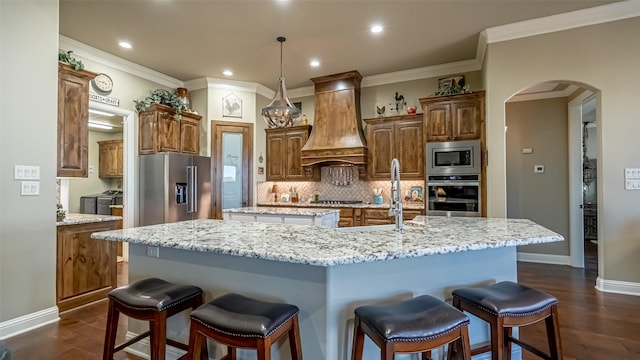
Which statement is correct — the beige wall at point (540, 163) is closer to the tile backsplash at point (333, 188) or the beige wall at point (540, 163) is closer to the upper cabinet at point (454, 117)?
the upper cabinet at point (454, 117)

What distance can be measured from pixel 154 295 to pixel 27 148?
207 cm

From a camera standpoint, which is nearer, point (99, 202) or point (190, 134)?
point (190, 134)

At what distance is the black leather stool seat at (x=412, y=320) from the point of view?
133 centimetres

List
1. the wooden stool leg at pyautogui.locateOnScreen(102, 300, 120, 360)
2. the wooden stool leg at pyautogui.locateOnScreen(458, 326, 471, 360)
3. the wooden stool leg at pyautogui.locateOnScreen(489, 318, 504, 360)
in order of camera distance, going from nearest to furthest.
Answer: the wooden stool leg at pyautogui.locateOnScreen(458, 326, 471, 360)
the wooden stool leg at pyautogui.locateOnScreen(489, 318, 504, 360)
the wooden stool leg at pyautogui.locateOnScreen(102, 300, 120, 360)

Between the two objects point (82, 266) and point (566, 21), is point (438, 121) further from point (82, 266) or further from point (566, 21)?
point (82, 266)

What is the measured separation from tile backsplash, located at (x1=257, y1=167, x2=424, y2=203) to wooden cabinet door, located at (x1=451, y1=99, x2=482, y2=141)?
3.83ft

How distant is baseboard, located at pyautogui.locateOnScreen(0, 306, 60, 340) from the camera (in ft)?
8.25

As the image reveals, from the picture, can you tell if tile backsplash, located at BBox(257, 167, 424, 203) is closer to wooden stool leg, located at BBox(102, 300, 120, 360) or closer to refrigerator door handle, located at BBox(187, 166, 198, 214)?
refrigerator door handle, located at BBox(187, 166, 198, 214)

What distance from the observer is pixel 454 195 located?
4.34m

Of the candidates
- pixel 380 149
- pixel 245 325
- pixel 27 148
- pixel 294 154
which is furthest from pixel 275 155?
pixel 245 325

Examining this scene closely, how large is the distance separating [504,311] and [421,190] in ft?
12.6

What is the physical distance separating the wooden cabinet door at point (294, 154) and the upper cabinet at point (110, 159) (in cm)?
383

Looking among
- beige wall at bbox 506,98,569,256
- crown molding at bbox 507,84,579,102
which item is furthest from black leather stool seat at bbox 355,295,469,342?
beige wall at bbox 506,98,569,256

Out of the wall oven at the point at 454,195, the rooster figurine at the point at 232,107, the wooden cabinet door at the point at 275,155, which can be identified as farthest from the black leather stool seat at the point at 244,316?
the rooster figurine at the point at 232,107
